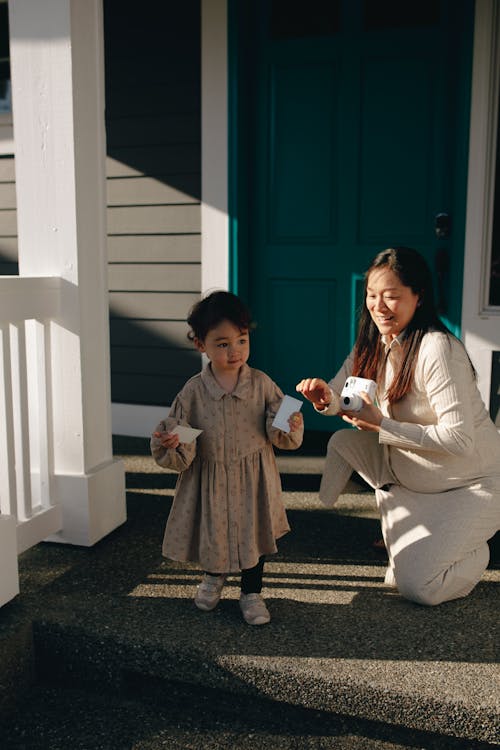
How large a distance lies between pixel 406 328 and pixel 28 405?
1.38m

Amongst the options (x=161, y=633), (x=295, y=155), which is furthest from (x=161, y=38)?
(x=161, y=633)

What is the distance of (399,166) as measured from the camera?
12.2ft

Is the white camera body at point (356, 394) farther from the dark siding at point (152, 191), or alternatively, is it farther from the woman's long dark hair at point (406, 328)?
the dark siding at point (152, 191)

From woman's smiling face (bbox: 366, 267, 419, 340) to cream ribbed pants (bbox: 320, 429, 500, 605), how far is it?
46cm

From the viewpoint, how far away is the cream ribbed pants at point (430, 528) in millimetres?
2291

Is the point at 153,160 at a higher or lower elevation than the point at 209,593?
higher

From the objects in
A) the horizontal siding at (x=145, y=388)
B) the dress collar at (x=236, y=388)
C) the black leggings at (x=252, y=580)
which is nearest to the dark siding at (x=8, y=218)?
the horizontal siding at (x=145, y=388)

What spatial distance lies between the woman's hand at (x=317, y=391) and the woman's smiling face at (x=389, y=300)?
271 millimetres

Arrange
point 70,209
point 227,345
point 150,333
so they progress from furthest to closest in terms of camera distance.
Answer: point 150,333
point 70,209
point 227,345

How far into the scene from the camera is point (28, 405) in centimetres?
267

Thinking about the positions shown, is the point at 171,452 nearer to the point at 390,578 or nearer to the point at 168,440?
the point at 168,440

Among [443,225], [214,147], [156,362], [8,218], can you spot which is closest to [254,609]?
[443,225]

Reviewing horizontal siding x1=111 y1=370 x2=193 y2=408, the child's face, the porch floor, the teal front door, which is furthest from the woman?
horizontal siding x1=111 y1=370 x2=193 y2=408

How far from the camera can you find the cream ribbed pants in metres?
2.29
